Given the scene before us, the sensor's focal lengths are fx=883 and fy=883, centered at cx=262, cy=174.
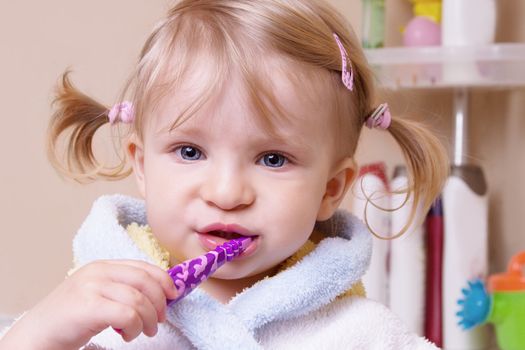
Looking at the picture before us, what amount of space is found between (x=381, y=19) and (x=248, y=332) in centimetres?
104

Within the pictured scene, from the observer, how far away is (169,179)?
82 centimetres

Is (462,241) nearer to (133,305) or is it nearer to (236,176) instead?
(236,176)

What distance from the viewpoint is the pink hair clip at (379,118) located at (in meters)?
0.95

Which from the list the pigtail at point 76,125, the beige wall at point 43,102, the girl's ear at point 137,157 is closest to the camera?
the girl's ear at point 137,157

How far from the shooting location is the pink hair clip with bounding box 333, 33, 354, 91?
869mm

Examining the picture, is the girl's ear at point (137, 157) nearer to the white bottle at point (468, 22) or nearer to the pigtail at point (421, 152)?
the pigtail at point (421, 152)

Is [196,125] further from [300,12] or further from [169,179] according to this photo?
[300,12]

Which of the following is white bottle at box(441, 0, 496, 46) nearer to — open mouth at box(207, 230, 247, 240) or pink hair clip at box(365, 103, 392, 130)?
pink hair clip at box(365, 103, 392, 130)

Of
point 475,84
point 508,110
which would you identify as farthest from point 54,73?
point 508,110

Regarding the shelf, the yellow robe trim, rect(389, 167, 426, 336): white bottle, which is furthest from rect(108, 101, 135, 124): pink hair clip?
rect(389, 167, 426, 336): white bottle

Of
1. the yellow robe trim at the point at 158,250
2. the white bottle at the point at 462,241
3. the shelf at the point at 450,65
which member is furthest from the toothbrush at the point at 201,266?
the white bottle at the point at 462,241

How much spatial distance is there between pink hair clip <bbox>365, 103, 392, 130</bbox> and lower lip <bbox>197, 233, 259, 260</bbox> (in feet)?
0.71

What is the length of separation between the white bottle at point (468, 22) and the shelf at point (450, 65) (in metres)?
0.04

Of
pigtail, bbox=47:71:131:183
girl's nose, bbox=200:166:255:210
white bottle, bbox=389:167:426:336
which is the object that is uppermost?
pigtail, bbox=47:71:131:183
